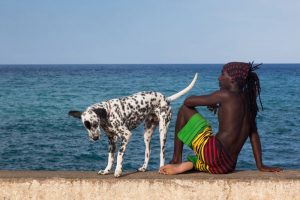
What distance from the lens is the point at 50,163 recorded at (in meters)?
20.5

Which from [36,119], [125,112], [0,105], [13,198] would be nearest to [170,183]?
[125,112]

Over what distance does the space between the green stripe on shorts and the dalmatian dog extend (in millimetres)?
709

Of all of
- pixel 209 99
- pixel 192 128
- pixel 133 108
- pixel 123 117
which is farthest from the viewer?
pixel 133 108

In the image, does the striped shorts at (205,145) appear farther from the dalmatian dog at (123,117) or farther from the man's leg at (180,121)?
the dalmatian dog at (123,117)

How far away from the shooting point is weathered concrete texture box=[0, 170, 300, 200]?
6633 mm

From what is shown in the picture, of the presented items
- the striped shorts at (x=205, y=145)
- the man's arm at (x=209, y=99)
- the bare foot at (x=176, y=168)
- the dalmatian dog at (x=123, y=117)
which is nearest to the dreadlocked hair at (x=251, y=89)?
the man's arm at (x=209, y=99)

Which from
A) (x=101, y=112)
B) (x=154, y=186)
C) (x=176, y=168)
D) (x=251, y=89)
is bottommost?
(x=154, y=186)

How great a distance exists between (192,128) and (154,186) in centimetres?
81

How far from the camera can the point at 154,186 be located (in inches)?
265

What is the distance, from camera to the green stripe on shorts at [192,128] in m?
6.95

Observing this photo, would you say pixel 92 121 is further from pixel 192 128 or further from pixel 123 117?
pixel 192 128

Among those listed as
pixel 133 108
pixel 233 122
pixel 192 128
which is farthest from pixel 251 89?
pixel 133 108

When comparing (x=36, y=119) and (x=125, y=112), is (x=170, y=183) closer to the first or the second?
(x=125, y=112)

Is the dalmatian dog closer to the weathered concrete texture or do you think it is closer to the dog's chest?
the dog's chest
